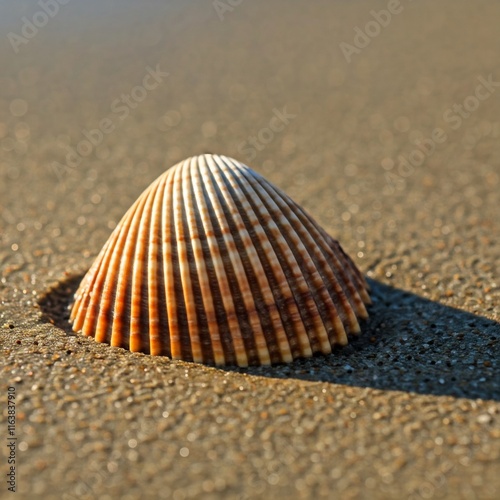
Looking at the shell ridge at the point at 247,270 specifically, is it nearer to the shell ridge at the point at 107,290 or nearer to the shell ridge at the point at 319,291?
the shell ridge at the point at 319,291

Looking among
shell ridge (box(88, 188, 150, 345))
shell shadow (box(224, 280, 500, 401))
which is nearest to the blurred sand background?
shell shadow (box(224, 280, 500, 401))

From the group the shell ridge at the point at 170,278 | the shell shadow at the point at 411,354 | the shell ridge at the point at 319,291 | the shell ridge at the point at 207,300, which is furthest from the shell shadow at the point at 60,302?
the shell ridge at the point at 319,291

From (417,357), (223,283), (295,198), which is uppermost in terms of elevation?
(295,198)

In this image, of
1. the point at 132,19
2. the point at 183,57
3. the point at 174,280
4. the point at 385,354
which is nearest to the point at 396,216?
the point at 385,354

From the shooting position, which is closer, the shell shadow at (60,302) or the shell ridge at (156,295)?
the shell ridge at (156,295)

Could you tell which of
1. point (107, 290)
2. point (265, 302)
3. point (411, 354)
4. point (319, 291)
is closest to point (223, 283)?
point (265, 302)

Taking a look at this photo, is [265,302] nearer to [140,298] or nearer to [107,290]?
[140,298]
